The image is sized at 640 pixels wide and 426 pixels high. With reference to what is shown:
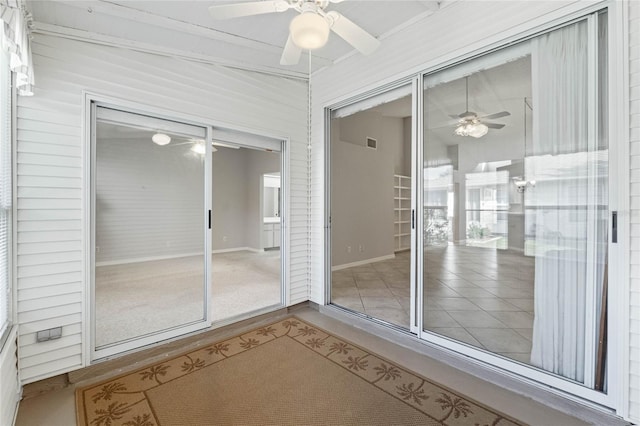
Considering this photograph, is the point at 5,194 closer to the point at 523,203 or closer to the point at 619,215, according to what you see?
the point at 523,203

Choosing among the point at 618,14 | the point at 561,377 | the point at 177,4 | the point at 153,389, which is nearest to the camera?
the point at 618,14

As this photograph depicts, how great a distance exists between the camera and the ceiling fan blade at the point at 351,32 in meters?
1.70

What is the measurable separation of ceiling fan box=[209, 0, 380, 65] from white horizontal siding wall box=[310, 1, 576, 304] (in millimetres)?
898

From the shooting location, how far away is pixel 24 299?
194 cm

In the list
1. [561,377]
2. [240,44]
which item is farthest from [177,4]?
[561,377]

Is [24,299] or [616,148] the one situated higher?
[616,148]

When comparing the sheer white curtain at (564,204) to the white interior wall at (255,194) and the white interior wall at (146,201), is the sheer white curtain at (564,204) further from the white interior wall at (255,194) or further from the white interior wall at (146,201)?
the white interior wall at (255,194)

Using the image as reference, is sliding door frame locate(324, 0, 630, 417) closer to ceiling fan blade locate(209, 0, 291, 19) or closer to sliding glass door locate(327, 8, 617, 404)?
sliding glass door locate(327, 8, 617, 404)

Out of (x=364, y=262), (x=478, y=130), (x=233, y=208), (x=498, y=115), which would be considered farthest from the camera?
(x=364, y=262)

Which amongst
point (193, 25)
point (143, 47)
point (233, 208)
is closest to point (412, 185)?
point (193, 25)

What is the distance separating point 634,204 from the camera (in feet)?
5.28

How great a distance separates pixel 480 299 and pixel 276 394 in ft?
6.24

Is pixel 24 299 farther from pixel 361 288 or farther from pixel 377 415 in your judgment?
pixel 361 288

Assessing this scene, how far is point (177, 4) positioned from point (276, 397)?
10.1ft
